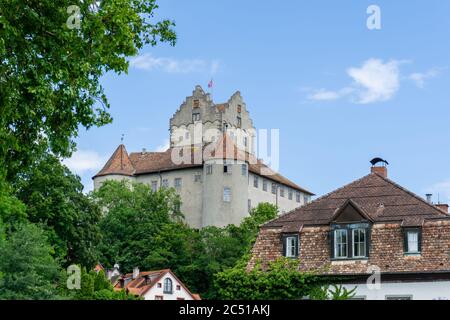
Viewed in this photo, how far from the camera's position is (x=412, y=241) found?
110 ft

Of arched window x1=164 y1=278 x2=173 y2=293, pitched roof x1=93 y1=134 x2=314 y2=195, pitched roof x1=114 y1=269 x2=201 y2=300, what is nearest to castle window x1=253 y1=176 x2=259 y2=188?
pitched roof x1=93 y1=134 x2=314 y2=195

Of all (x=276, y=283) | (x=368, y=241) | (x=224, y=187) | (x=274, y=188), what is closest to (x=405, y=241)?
(x=368, y=241)

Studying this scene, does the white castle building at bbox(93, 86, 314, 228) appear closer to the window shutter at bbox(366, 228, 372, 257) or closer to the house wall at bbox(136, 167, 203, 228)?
the house wall at bbox(136, 167, 203, 228)

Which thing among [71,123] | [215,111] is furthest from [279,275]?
[215,111]

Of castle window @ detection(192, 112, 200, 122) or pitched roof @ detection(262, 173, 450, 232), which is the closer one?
pitched roof @ detection(262, 173, 450, 232)

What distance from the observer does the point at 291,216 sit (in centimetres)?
3744

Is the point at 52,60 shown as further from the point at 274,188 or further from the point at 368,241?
the point at 274,188

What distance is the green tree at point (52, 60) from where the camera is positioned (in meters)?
18.7

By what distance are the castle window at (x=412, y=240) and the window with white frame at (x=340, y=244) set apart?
276 centimetres

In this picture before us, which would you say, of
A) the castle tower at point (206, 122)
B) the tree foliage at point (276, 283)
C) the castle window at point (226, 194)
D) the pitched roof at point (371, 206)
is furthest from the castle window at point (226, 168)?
the tree foliage at point (276, 283)

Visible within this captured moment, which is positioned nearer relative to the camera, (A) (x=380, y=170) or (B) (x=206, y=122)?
(A) (x=380, y=170)

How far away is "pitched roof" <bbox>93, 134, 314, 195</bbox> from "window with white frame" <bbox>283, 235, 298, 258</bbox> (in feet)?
224

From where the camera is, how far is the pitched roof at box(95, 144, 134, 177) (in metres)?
114

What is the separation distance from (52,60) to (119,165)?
96.6 m
